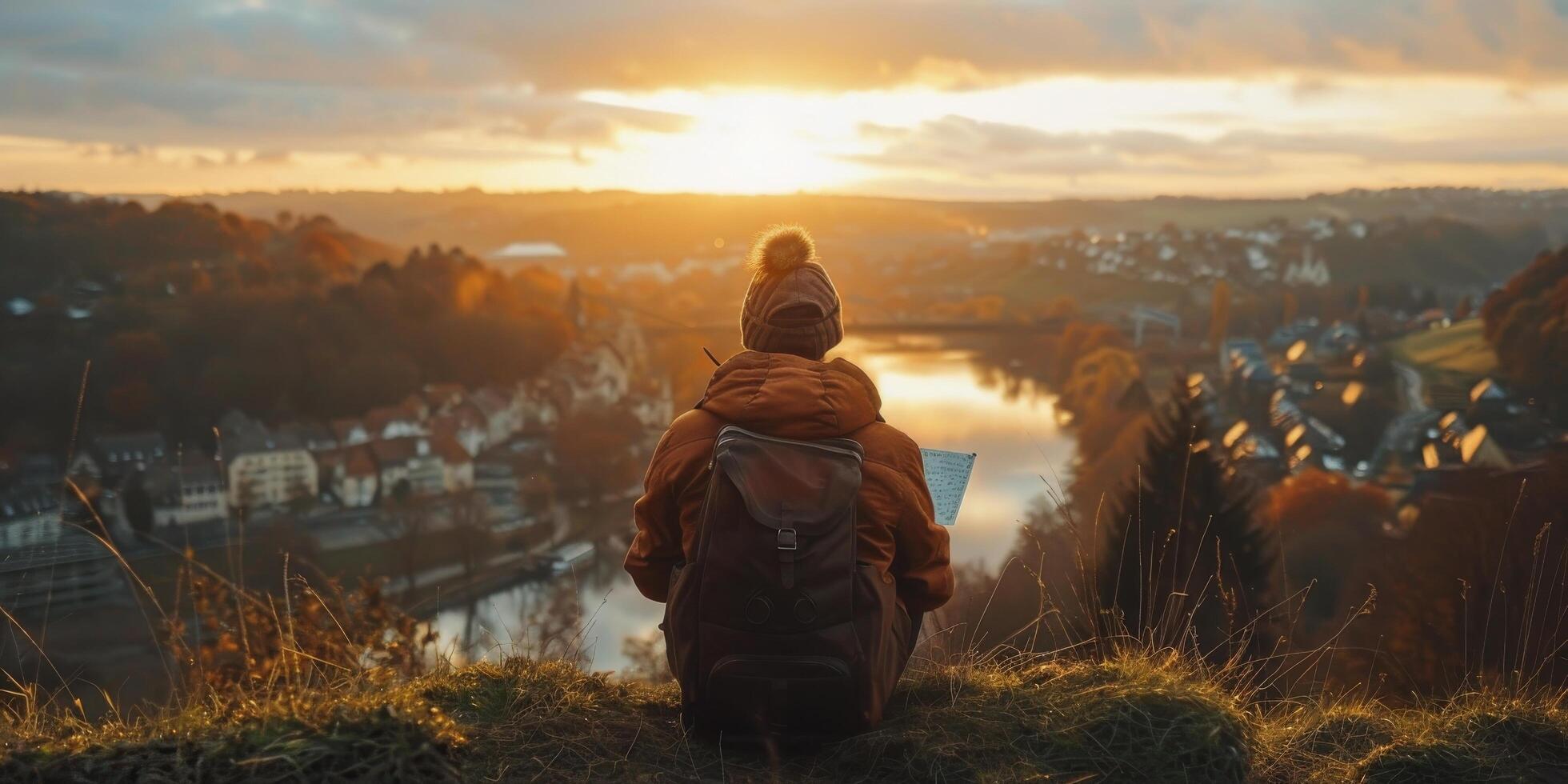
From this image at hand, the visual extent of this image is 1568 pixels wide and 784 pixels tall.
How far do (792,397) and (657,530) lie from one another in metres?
0.39

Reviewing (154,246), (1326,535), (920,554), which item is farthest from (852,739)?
(154,246)

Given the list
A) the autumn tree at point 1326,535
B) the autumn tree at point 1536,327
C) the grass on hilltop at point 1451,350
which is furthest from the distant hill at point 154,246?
the autumn tree at point 1536,327

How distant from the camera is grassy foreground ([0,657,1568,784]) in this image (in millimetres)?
1906

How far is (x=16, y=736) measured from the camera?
2.01m

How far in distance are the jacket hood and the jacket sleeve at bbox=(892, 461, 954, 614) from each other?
17 cm

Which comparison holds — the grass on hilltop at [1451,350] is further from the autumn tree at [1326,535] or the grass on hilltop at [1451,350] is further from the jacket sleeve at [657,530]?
the jacket sleeve at [657,530]

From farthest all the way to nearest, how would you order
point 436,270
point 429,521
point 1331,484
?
point 436,270, point 429,521, point 1331,484

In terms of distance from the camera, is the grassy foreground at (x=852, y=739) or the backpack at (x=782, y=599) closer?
the grassy foreground at (x=852, y=739)

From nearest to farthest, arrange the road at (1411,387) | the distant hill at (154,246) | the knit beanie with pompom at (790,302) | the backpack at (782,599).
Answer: the backpack at (782,599) < the knit beanie with pompom at (790,302) < the road at (1411,387) < the distant hill at (154,246)

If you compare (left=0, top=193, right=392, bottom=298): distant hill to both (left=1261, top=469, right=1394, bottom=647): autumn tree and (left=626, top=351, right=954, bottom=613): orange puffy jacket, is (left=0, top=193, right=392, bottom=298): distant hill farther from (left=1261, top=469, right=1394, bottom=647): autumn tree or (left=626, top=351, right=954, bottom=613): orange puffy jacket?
(left=626, top=351, right=954, bottom=613): orange puffy jacket

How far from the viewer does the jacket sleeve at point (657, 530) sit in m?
2.29

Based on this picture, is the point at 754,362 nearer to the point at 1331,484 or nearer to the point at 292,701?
the point at 292,701

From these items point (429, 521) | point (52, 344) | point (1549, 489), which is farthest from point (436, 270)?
point (1549, 489)

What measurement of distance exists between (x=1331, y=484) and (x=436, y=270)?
106 feet
